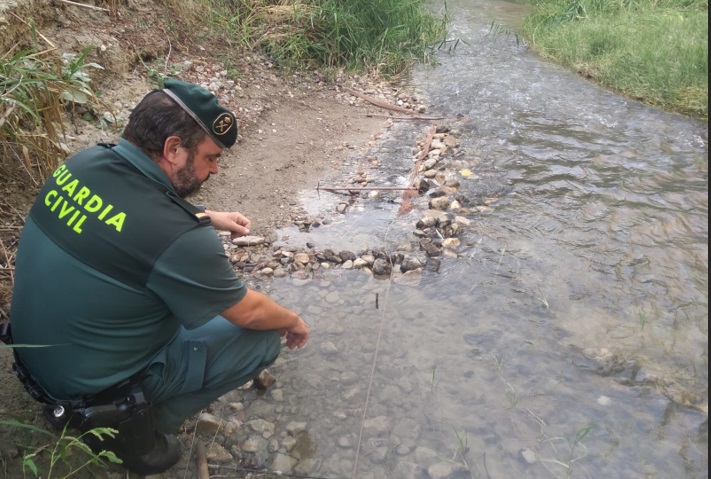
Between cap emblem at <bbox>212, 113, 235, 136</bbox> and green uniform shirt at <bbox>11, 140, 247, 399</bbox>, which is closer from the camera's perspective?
green uniform shirt at <bbox>11, 140, 247, 399</bbox>

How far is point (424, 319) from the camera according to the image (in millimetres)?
3389

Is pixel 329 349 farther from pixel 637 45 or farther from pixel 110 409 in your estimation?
pixel 637 45

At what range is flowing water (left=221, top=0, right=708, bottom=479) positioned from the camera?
2.59m

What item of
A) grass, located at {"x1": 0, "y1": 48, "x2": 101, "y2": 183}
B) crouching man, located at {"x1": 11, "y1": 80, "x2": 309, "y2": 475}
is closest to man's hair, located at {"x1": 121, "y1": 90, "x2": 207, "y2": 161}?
crouching man, located at {"x1": 11, "y1": 80, "x2": 309, "y2": 475}

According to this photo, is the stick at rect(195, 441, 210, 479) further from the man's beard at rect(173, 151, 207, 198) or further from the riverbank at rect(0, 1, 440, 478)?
the man's beard at rect(173, 151, 207, 198)

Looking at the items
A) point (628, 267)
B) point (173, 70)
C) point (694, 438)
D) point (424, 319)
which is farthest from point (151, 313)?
point (173, 70)

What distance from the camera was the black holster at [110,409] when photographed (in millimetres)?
2010

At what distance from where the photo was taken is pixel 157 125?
2004 millimetres

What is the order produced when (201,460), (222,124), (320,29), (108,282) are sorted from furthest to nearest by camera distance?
(320,29), (201,460), (222,124), (108,282)

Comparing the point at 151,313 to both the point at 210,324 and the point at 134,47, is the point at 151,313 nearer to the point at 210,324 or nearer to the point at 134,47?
the point at 210,324

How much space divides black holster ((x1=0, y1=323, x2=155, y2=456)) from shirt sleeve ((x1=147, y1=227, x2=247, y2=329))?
350mm

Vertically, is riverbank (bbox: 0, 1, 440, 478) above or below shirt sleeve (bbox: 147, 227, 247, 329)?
below

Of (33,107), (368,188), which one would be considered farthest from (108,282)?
(368,188)

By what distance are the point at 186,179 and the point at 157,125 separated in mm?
216
